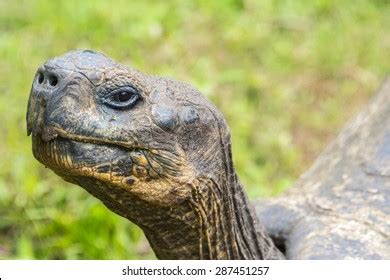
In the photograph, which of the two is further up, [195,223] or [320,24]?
[320,24]

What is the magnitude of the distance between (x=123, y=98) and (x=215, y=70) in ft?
10.2

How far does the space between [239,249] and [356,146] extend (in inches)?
36.7

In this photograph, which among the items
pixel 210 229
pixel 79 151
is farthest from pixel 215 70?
pixel 79 151

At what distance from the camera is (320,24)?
612 cm

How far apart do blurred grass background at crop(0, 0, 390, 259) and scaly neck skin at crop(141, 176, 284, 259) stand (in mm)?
1120

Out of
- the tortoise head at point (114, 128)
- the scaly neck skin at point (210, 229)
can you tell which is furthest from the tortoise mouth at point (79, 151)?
the scaly neck skin at point (210, 229)

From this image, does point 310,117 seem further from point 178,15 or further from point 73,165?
point 73,165

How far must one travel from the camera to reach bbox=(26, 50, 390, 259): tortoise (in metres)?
2.36

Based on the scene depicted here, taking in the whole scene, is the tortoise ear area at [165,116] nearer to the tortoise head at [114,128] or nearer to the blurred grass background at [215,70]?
the tortoise head at [114,128]

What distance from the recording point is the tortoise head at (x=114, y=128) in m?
2.35

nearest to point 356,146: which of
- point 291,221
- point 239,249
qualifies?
point 291,221

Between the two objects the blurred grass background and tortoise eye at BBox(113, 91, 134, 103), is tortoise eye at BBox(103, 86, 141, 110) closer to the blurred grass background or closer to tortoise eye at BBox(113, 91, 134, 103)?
tortoise eye at BBox(113, 91, 134, 103)

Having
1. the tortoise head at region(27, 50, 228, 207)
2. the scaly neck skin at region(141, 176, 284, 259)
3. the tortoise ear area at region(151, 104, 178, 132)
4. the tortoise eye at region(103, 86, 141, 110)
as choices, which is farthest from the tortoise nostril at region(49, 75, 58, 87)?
the scaly neck skin at region(141, 176, 284, 259)

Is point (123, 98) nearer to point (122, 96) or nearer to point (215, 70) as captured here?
point (122, 96)
